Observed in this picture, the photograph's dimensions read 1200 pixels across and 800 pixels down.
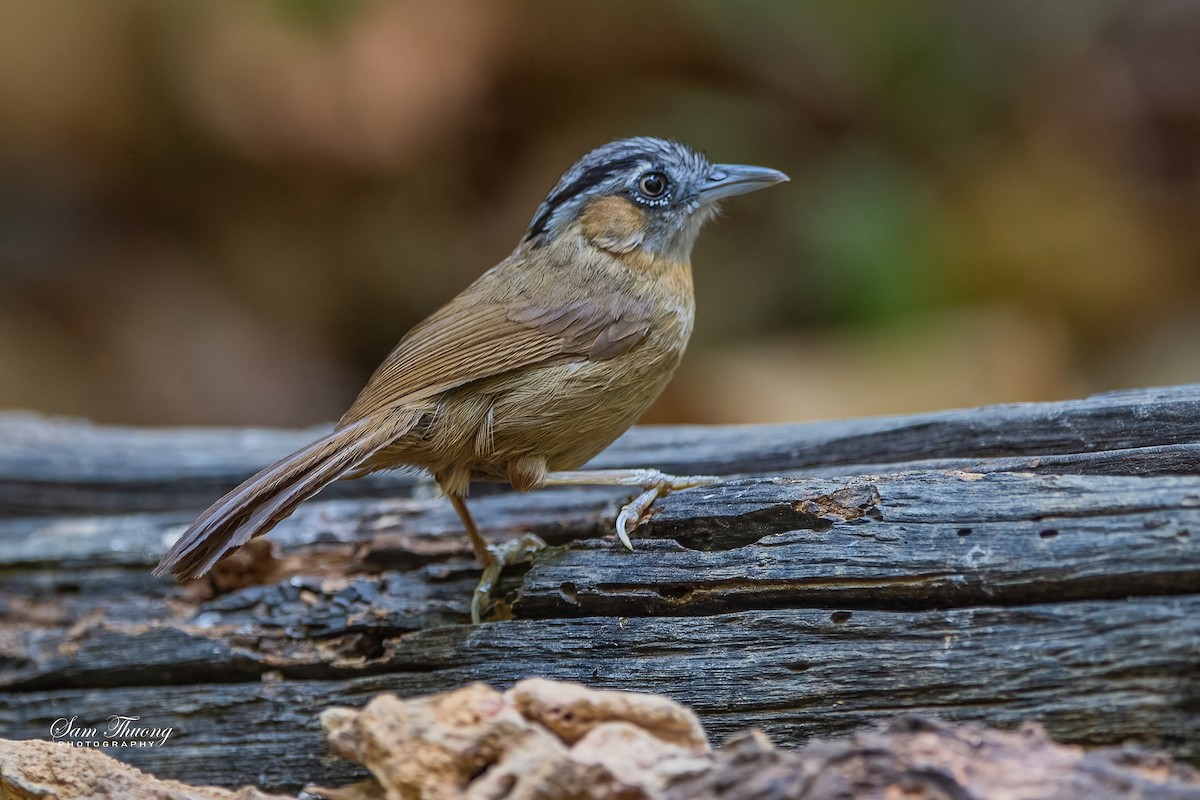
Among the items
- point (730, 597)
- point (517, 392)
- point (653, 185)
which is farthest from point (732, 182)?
point (730, 597)

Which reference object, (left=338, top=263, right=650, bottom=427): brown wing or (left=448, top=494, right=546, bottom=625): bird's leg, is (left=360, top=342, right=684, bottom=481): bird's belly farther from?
(left=448, top=494, right=546, bottom=625): bird's leg

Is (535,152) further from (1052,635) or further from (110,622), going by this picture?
(1052,635)

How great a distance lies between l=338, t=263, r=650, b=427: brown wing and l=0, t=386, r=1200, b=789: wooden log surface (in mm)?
632

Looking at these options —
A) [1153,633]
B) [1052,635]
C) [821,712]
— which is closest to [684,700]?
[821,712]

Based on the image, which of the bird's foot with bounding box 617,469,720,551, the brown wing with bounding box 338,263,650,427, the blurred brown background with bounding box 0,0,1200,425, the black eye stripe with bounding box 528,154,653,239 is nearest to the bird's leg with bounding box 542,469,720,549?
the bird's foot with bounding box 617,469,720,551

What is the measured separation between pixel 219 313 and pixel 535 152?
2.90 metres

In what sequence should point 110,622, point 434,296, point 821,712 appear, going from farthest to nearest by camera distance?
point 434,296
point 110,622
point 821,712

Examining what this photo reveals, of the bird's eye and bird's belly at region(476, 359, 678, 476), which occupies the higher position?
the bird's eye

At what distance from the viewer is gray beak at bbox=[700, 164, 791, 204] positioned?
447cm

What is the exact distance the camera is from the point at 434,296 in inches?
352

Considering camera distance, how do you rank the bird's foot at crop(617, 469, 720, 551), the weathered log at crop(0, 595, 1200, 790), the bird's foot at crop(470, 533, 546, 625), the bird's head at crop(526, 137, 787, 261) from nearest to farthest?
the weathered log at crop(0, 595, 1200, 790) → the bird's foot at crop(617, 469, 720, 551) → the bird's foot at crop(470, 533, 546, 625) → the bird's head at crop(526, 137, 787, 261)

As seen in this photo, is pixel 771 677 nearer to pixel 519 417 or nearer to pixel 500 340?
pixel 519 417

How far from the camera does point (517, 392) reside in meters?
3.74

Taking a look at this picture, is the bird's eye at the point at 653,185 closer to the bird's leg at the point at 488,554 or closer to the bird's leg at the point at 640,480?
the bird's leg at the point at 640,480
